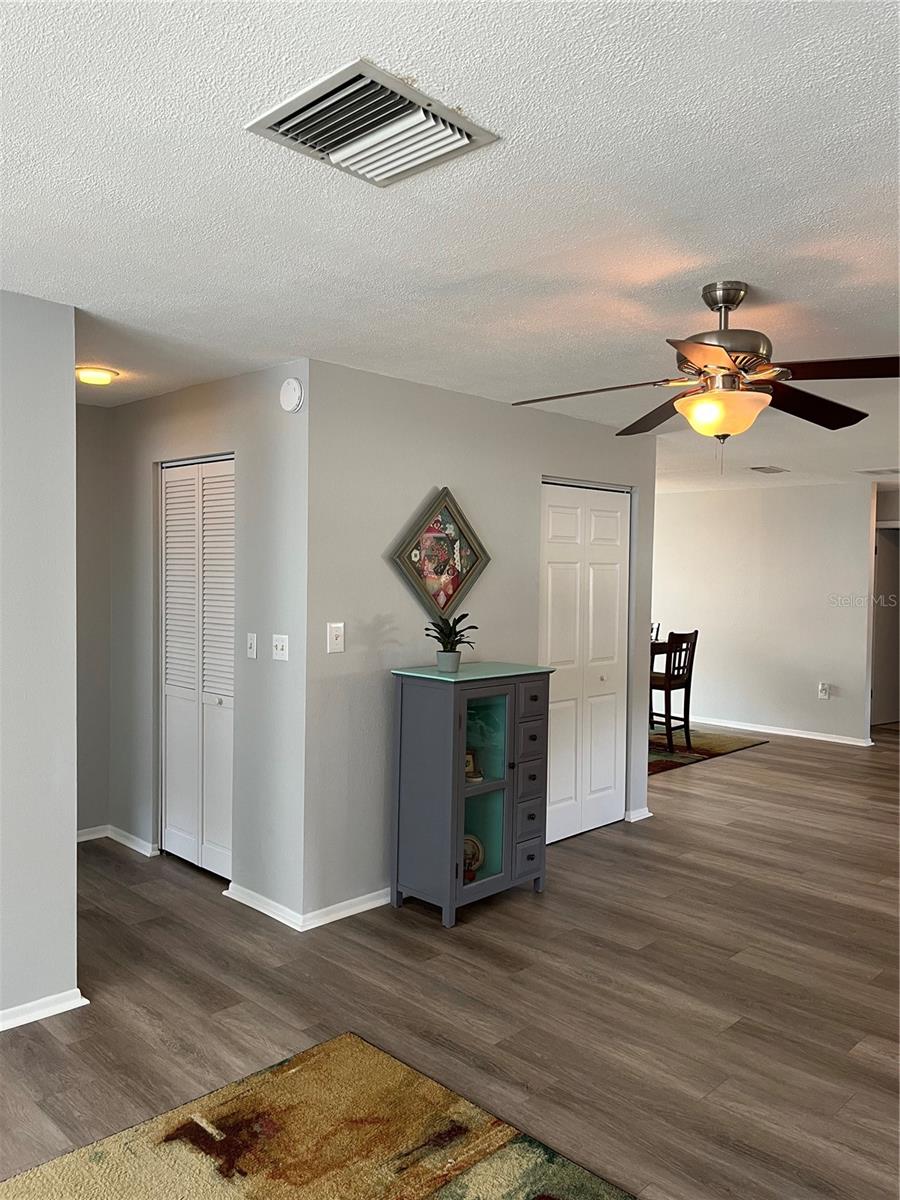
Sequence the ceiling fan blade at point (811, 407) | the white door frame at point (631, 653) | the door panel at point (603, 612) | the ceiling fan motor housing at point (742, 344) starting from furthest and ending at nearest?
the white door frame at point (631, 653), the door panel at point (603, 612), the ceiling fan blade at point (811, 407), the ceiling fan motor housing at point (742, 344)

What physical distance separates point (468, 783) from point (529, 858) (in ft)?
1.79

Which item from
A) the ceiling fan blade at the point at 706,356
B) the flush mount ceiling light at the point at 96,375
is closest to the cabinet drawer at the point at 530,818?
the ceiling fan blade at the point at 706,356

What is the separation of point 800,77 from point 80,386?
144 inches

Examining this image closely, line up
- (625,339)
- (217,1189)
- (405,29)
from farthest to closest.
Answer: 1. (625,339)
2. (217,1189)
3. (405,29)

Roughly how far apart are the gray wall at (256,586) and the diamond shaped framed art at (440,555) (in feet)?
1.82

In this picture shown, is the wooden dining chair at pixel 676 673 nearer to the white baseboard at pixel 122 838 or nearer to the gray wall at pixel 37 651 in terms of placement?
the white baseboard at pixel 122 838

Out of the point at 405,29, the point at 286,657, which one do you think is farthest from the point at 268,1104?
the point at 405,29

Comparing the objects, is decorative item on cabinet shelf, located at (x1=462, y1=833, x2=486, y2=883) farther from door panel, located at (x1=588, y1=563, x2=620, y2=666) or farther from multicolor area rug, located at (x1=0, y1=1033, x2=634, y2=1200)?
door panel, located at (x1=588, y1=563, x2=620, y2=666)

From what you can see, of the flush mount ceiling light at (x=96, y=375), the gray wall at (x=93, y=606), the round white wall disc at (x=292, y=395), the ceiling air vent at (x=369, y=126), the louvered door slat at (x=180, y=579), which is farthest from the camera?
the gray wall at (x=93, y=606)

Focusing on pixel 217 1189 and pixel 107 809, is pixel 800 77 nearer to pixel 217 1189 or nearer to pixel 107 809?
pixel 217 1189

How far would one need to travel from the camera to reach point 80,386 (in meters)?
4.38

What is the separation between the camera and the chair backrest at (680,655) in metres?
7.79

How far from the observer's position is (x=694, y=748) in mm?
7957

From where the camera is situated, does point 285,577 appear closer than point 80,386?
Yes
